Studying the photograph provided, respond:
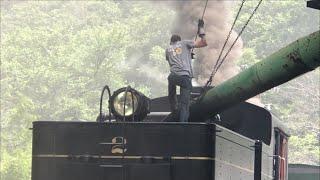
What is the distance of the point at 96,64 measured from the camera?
48.6 m

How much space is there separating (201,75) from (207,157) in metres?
10.3

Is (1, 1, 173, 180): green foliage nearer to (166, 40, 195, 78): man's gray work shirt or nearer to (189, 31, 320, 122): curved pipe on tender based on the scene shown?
(166, 40, 195, 78): man's gray work shirt

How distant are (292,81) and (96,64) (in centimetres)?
1290

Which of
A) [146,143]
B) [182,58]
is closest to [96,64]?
[182,58]

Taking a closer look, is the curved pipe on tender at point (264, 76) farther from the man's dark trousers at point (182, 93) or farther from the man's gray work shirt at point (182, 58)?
the man's gray work shirt at point (182, 58)

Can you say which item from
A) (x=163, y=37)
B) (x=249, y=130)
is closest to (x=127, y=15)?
Result: (x=163, y=37)

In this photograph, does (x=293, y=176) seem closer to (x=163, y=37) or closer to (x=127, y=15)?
(x=163, y=37)

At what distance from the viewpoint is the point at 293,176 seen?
1600 centimetres

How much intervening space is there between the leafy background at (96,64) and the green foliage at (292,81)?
6 cm

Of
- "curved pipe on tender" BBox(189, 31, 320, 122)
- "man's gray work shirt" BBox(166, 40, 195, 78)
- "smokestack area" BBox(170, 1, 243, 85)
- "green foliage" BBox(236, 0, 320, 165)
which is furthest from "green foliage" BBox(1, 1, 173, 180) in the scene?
"curved pipe on tender" BBox(189, 31, 320, 122)

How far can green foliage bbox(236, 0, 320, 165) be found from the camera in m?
41.2

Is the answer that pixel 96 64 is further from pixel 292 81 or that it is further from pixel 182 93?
pixel 182 93

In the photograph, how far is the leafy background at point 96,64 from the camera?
140ft

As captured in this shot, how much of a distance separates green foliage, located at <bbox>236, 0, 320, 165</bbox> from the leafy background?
0.06 metres
